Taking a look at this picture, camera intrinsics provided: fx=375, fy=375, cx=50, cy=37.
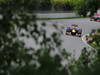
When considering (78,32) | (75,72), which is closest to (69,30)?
(78,32)

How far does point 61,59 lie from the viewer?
3.67 metres

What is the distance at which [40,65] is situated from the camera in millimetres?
3471

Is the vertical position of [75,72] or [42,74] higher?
[42,74]

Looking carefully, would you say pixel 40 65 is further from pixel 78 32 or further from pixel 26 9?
pixel 78 32

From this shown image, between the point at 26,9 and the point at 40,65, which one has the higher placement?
the point at 26,9

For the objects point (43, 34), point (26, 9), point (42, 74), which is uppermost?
point (26, 9)

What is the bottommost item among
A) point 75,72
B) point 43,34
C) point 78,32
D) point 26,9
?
point 78,32

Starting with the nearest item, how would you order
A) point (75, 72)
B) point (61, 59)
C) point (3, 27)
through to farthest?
point (3, 27), point (61, 59), point (75, 72)

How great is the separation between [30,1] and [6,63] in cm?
62

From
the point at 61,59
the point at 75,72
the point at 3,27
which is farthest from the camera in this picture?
the point at 75,72

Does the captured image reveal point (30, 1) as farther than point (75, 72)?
No

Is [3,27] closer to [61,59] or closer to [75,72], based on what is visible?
[61,59]

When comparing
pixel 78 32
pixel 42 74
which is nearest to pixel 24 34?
pixel 42 74

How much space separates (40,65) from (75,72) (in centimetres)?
110
